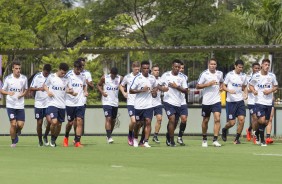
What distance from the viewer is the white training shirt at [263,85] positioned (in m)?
25.3

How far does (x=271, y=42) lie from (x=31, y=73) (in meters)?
25.2

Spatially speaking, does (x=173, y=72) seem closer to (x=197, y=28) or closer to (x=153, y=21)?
(x=197, y=28)

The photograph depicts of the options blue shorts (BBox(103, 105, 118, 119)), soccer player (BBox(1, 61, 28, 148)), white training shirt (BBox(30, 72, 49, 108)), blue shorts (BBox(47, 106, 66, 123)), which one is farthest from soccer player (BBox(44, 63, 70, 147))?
blue shorts (BBox(103, 105, 118, 119))

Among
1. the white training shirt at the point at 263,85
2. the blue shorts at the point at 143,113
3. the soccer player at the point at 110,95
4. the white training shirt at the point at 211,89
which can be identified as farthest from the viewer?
the soccer player at the point at 110,95

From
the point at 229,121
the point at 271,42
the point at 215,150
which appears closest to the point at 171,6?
the point at 271,42

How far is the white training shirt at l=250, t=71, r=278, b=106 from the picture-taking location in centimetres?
2528

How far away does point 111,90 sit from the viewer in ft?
88.9

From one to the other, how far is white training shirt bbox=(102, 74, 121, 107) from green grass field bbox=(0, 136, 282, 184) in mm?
3054

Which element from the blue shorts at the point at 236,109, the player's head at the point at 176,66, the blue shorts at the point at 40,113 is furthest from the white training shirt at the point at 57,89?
the blue shorts at the point at 236,109

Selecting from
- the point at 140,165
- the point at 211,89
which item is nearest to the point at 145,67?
the point at 211,89

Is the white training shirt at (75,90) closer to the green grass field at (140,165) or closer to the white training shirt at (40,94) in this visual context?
the white training shirt at (40,94)

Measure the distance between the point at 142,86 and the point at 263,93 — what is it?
334cm

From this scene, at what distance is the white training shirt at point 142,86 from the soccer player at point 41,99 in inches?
92.1

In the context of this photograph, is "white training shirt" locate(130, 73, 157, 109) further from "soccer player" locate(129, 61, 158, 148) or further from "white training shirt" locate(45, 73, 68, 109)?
"white training shirt" locate(45, 73, 68, 109)
